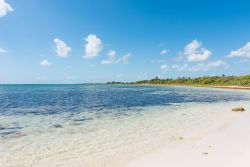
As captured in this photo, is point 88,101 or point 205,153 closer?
point 205,153

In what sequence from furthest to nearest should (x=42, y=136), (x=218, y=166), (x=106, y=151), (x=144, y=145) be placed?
(x=42, y=136) → (x=144, y=145) → (x=106, y=151) → (x=218, y=166)

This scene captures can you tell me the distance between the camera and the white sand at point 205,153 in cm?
795

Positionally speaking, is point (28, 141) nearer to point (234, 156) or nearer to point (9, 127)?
point (9, 127)

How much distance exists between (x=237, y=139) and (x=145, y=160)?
5.45 m

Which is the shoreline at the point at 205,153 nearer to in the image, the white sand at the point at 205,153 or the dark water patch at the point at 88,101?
the white sand at the point at 205,153

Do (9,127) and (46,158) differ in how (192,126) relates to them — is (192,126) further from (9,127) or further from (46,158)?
(9,127)

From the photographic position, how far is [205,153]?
356 inches

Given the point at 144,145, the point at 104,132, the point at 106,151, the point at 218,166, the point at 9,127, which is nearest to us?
the point at 218,166

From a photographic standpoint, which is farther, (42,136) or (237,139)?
(42,136)

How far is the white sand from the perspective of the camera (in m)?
7.95

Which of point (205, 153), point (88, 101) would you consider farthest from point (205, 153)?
point (88, 101)

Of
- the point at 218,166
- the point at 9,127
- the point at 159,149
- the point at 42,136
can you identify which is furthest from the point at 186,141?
the point at 9,127

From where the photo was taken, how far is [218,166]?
7574 mm

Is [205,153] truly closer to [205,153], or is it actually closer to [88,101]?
[205,153]
